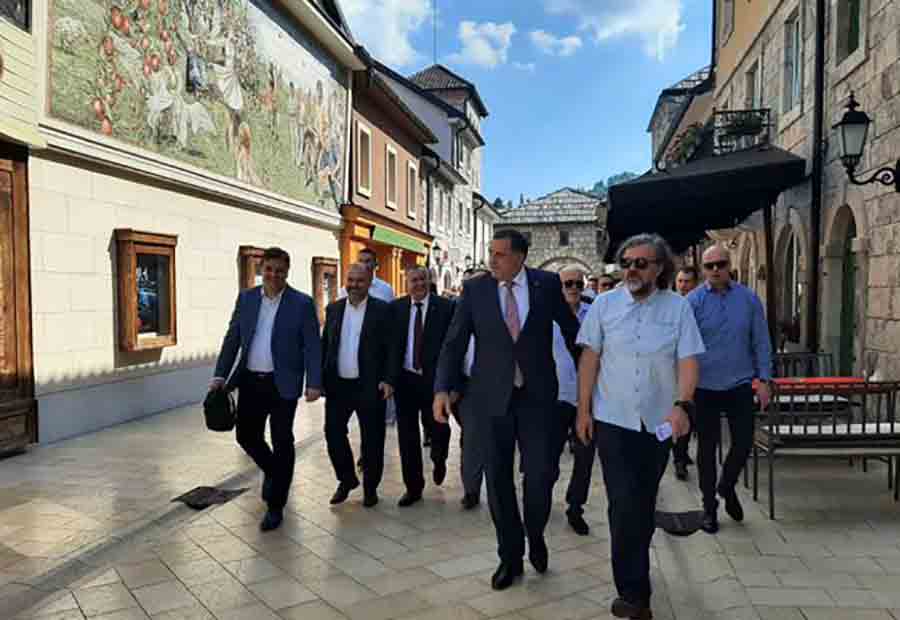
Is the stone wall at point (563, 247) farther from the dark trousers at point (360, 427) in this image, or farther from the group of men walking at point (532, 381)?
the dark trousers at point (360, 427)

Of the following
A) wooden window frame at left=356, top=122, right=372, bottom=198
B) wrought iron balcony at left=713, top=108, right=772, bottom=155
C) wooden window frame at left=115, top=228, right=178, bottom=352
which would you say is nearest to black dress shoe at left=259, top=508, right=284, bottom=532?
wooden window frame at left=115, top=228, right=178, bottom=352

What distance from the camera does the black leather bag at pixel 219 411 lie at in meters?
4.41

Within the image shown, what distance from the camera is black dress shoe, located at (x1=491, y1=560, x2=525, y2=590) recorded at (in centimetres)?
355

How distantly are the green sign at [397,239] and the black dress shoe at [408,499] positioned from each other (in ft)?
41.7

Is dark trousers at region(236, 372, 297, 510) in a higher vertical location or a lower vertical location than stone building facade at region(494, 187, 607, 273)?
lower

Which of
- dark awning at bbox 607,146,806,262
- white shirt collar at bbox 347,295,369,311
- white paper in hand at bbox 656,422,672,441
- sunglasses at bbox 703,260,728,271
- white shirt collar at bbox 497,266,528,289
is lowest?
white paper in hand at bbox 656,422,672,441

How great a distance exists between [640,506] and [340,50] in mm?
13223

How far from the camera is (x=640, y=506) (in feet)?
10.6

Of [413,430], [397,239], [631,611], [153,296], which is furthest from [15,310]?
[397,239]

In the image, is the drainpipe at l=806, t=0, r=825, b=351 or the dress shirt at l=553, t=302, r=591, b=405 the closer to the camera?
the dress shirt at l=553, t=302, r=591, b=405

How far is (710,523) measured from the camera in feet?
14.3

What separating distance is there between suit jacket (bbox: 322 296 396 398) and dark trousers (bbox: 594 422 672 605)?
6.96 feet

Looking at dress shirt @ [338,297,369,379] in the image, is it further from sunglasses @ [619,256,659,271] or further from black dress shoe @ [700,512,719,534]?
black dress shoe @ [700,512,719,534]

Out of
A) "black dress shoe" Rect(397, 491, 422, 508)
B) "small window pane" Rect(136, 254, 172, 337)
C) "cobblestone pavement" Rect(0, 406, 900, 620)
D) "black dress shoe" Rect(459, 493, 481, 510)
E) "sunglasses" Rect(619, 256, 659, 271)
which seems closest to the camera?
"sunglasses" Rect(619, 256, 659, 271)
